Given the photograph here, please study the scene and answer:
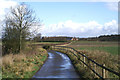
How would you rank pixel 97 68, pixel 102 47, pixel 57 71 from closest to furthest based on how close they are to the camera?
pixel 97 68, pixel 57 71, pixel 102 47

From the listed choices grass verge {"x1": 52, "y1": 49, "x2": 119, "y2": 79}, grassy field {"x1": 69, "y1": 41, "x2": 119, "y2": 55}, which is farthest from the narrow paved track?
grassy field {"x1": 69, "y1": 41, "x2": 119, "y2": 55}

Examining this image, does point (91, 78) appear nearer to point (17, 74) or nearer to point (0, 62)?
point (17, 74)

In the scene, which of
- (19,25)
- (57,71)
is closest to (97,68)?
(57,71)

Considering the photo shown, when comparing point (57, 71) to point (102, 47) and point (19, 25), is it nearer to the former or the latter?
point (19, 25)

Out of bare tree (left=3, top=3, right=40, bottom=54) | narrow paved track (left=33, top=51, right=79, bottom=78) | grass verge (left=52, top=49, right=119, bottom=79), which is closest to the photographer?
grass verge (left=52, top=49, right=119, bottom=79)

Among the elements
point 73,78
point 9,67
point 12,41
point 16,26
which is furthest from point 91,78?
point 16,26

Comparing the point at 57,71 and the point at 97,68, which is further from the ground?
the point at 97,68

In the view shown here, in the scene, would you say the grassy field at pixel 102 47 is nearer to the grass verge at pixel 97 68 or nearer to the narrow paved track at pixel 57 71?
the grass verge at pixel 97 68

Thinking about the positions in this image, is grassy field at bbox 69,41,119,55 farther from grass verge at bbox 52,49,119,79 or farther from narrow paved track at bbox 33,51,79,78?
narrow paved track at bbox 33,51,79,78

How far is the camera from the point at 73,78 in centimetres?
1191

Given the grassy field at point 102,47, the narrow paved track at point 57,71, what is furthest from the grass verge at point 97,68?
the grassy field at point 102,47

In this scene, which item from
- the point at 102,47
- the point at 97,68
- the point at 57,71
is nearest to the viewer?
the point at 97,68

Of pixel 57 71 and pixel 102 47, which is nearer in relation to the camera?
pixel 57 71

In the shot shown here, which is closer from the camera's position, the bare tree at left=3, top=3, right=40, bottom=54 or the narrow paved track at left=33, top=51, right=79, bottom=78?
the narrow paved track at left=33, top=51, right=79, bottom=78
